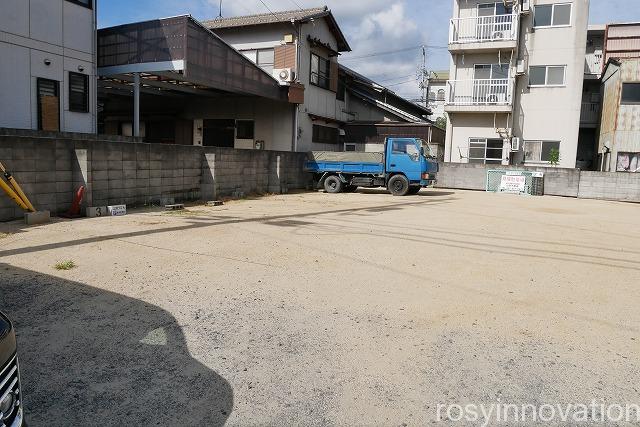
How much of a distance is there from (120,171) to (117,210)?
3.83 ft

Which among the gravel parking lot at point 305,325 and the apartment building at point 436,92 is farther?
the apartment building at point 436,92

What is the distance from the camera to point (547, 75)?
22.0 m

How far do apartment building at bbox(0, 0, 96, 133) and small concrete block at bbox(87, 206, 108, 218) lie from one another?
4.85 metres

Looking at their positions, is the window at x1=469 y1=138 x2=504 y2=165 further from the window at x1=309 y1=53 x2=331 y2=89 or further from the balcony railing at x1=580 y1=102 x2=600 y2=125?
the window at x1=309 y1=53 x2=331 y2=89

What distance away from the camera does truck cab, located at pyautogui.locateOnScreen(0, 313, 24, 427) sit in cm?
176

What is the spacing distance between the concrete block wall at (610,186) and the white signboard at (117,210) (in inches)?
716

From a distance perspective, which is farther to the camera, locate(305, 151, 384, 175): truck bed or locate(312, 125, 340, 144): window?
locate(312, 125, 340, 144): window

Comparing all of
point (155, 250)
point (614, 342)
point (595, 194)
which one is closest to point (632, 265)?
point (614, 342)

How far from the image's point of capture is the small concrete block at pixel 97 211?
376 inches

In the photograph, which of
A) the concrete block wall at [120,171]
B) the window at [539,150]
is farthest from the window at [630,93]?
the concrete block wall at [120,171]

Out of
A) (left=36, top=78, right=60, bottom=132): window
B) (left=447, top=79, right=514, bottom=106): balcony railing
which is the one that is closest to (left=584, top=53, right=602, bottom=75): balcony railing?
(left=447, top=79, right=514, bottom=106): balcony railing

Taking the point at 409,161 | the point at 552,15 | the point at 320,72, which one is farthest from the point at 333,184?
the point at 552,15

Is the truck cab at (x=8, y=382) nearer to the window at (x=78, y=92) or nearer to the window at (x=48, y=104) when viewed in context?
the window at (x=48, y=104)

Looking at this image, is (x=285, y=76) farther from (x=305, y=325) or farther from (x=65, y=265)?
(x=305, y=325)
